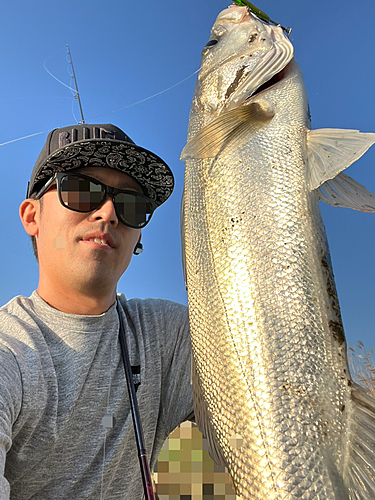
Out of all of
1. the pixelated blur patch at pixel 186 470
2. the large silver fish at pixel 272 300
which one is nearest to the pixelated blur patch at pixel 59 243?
the large silver fish at pixel 272 300

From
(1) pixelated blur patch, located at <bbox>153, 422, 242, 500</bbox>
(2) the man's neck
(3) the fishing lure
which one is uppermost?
(3) the fishing lure

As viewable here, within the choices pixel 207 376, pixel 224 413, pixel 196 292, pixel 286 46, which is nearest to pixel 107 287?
pixel 196 292

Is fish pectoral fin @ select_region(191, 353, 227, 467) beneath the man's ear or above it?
beneath

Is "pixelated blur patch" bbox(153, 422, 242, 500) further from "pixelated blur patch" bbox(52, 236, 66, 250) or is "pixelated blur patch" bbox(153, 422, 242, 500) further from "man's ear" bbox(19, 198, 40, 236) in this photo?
"man's ear" bbox(19, 198, 40, 236)

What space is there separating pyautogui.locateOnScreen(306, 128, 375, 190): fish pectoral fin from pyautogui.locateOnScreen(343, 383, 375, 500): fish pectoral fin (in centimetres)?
83

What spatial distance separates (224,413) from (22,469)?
97cm

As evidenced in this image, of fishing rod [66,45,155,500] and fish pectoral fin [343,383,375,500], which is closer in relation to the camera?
fish pectoral fin [343,383,375,500]

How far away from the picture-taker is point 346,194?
173 cm

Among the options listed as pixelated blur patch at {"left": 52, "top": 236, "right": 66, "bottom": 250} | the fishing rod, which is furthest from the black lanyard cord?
pixelated blur patch at {"left": 52, "top": 236, "right": 66, "bottom": 250}

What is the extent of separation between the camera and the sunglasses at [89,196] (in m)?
2.15

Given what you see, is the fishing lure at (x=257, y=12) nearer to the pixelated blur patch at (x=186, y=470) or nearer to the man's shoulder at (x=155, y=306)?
the man's shoulder at (x=155, y=306)

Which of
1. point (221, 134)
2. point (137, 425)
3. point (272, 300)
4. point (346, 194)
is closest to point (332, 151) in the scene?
point (346, 194)

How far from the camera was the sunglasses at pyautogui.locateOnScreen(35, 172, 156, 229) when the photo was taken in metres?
2.15

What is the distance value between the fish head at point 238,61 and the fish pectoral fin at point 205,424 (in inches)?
50.9
